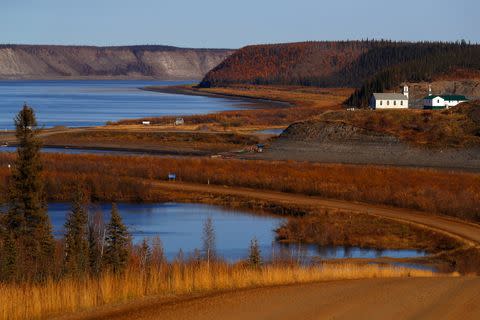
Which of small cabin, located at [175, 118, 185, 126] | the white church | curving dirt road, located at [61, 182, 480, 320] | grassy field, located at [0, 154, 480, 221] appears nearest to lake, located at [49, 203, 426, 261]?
grassy field, located at [0, 154, 480, 221]

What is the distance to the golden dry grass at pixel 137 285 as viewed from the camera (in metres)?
12.9

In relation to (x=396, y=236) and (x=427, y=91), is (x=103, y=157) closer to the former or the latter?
(x=396, y=236)

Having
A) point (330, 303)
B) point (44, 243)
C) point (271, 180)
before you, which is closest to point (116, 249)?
point (44, 243)

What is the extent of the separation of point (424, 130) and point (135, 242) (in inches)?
1565

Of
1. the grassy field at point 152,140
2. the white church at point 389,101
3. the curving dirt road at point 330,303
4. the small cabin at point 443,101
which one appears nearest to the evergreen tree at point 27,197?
the curving dirt road at point 330,303

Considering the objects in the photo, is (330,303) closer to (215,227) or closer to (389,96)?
(215,227)

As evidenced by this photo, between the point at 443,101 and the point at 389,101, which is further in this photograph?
the point at 443,101

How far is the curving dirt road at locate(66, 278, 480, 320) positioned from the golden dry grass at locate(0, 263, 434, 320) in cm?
42

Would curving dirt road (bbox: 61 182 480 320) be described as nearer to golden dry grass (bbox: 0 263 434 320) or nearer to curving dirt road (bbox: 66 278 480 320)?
curving dirt road (bbox: 66 278 480 320)

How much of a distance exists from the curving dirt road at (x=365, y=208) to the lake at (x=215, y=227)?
7.22ft

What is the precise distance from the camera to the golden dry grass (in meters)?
12.9

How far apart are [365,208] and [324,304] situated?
2535cm

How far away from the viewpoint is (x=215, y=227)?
36.3 metres

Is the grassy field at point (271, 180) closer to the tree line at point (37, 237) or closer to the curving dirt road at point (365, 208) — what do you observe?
the curving dirt road at point (365, 208)
